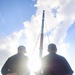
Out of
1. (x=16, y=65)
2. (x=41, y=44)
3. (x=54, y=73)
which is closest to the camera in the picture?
(x=54, y=73)

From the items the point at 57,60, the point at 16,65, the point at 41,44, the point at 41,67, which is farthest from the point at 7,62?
the point at 41,44

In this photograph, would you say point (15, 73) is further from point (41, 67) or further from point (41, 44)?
point (41, 44)

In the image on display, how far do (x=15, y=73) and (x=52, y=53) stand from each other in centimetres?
155

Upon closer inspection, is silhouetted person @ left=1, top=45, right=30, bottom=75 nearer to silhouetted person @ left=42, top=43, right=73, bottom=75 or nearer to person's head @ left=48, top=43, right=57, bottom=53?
silhouetted person @ left=42, top=43, right=73, bottom=75

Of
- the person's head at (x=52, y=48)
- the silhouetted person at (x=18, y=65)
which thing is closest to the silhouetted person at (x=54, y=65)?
the person's head at (x=52, y=48)

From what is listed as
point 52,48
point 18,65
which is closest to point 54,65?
point 52,48

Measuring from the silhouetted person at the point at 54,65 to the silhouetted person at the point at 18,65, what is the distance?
996mm

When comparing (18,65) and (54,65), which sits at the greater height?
(18,65)

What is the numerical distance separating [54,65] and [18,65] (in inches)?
62.1

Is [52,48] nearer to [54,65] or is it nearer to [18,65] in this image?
[54,65]

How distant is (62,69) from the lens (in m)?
7.52

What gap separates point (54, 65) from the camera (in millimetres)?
7609

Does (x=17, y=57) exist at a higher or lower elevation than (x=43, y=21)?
lower

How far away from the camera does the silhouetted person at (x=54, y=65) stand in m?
7.48
